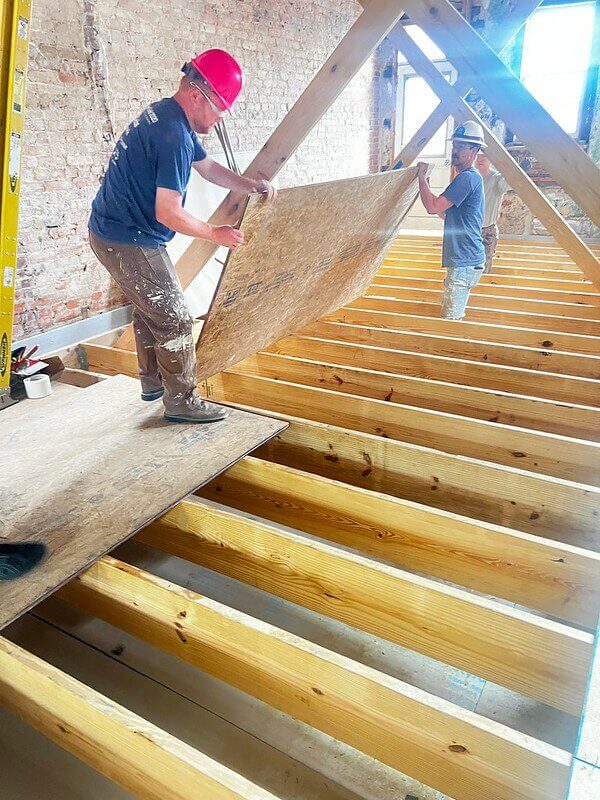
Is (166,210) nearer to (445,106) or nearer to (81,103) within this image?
(81,103)

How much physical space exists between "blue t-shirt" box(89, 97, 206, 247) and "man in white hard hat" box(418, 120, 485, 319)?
63.1 inches

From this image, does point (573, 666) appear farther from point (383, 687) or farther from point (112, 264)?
point (112, 264)

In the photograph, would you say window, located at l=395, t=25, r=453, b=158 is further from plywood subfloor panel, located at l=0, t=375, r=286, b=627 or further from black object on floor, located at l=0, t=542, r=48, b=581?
black object on floor, located at l=0, t=542, r=48, b=581

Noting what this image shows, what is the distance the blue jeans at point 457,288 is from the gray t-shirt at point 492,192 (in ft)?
5.08

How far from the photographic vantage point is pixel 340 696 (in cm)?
129

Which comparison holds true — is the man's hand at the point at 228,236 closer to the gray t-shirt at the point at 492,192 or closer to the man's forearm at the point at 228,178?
the man's forearm at the point at 228,178

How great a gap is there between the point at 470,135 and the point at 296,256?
1.61 m

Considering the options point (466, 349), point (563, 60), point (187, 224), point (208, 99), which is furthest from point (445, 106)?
point (563, 60)

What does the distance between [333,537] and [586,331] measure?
8.17 ft

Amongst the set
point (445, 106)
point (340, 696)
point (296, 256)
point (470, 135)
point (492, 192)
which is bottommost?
point (340, 696)

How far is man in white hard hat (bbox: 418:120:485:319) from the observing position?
3.37 metres

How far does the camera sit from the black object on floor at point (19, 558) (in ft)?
5.41

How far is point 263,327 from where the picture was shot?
3.01 metres

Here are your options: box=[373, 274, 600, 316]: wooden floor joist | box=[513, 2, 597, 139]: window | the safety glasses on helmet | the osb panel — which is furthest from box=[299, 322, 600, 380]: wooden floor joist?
box=[513, 2, 597, 139]: window
